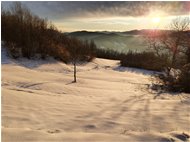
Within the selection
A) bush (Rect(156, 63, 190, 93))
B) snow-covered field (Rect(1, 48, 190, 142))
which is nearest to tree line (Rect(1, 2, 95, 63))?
bush (Rect(156, 63, 190, 93))

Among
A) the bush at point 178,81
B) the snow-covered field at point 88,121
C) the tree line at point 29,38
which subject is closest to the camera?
the snow-covered field at point 88,121

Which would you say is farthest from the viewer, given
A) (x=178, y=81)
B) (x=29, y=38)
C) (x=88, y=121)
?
(x=29, y=38)

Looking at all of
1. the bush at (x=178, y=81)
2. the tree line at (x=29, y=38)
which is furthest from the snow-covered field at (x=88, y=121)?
the tree line at (x=29, y=38)

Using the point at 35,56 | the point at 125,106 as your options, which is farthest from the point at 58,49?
the point at 125,106

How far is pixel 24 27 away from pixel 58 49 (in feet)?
11.0

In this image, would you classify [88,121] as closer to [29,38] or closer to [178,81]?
[178,81]

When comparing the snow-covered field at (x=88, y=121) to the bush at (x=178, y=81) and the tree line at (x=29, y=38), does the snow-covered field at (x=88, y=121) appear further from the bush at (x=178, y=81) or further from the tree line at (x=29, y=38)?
the tree line at (x=29, y=38)

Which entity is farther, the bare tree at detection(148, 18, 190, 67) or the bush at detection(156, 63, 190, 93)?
the bare tree at detection(148, 18, 190, 67)

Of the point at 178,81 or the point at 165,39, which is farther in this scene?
the point at 165,39

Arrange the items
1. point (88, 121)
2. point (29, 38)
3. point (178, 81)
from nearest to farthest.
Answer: point (88, 121) < point (178, 81) < point (29, 38)

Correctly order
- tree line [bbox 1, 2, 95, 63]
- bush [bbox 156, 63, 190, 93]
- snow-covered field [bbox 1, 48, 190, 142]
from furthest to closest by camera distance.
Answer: tree line [bbox 1, 2, 95, 63], bush [bbox 156, 63, 190, 93], snow-covered field [bbox 1, 48, 190, 142]

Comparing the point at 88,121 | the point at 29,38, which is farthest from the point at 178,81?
the point at 29,38

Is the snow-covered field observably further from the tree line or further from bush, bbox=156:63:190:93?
the tree line

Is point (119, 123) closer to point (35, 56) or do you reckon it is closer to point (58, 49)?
point (35, 56)
